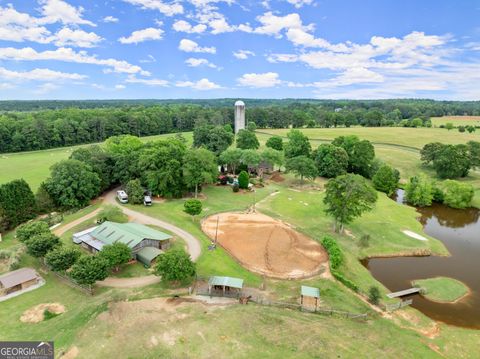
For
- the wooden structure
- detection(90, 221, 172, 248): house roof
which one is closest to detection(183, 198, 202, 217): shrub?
detection(90, 221, 172, 248): house roof

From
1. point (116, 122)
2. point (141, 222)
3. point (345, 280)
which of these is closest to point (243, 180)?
point (141, 222)

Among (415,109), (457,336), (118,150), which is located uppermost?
(415,109)

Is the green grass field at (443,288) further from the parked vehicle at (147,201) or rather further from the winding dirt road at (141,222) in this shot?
the parked vehicle at (147,201)

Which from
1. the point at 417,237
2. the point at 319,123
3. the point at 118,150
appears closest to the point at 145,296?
the point at 417,237

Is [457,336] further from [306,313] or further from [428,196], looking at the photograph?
[428,196]

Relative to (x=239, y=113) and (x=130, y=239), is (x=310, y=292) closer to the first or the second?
(x=130, y=239)

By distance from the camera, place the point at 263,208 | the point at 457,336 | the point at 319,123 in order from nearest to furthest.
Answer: the point at 457,336 → the point at 263,208 → the point at 319,123

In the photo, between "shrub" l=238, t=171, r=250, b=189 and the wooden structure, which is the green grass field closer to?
the wooden structure
